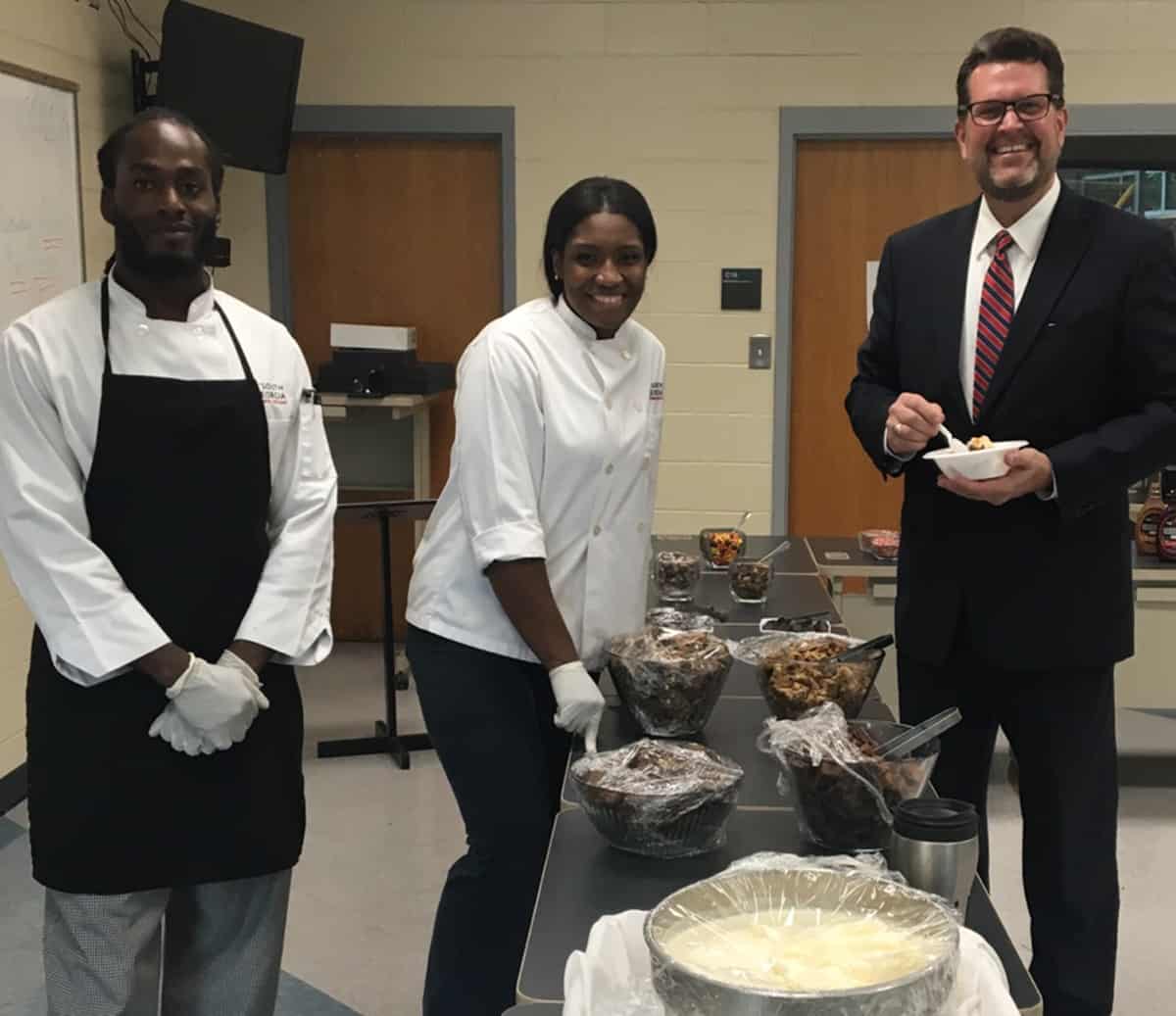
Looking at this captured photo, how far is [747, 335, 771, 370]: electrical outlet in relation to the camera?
4898 mm

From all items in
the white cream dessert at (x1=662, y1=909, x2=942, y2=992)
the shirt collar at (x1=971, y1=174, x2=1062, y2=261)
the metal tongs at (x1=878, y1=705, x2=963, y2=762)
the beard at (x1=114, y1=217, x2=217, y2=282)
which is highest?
the shirt collar at (x1=971, y1=174, x2=1062, y2=261)

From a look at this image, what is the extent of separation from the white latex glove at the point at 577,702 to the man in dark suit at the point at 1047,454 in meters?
0.58

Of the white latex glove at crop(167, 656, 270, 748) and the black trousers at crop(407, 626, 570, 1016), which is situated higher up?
the white latex glove at crop(167, 656, 270, 748)

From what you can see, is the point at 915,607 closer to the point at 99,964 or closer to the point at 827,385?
the point at 99,964

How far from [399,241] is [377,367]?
64 cm

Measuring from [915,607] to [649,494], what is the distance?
1.56 ft

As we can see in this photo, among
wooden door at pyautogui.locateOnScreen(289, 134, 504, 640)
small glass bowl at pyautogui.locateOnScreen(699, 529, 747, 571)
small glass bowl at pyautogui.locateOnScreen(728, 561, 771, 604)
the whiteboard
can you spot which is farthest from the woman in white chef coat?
wooden door at pyautogui.locateOnScreen(289, 134, 504, 640)

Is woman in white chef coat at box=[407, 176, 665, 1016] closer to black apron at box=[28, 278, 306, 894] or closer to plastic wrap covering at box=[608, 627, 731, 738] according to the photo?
plastic wrap covering at box=[608, 627, 731, 738]

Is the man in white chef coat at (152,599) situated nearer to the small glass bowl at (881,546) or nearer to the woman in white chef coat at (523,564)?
the woman in white chef coat at (523,564)

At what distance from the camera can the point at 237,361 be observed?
70.9 inches

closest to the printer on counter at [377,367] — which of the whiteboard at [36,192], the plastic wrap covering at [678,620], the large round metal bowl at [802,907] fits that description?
the whiteboard at [36,192]

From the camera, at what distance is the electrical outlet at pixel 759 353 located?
16.1ft

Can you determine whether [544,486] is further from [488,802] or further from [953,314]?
[953,314]

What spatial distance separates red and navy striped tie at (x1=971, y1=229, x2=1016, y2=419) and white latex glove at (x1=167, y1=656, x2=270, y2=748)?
3.87 ft
